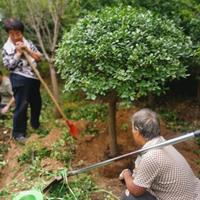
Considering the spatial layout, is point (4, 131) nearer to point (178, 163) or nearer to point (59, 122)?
point (59, 122)

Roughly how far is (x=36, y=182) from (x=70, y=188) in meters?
0.46

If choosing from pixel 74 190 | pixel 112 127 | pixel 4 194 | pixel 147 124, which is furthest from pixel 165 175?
pixel 4 194

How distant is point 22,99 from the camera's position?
5695 mm

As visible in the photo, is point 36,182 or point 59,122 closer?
point 36,182

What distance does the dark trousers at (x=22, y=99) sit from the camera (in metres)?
5.61

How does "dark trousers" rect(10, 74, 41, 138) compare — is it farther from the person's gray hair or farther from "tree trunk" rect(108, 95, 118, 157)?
the person's gray hair

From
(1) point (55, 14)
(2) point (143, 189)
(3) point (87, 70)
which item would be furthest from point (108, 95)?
(1) point (55, 14)

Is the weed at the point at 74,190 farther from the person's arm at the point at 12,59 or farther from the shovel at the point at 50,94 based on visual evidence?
the person's arm at the point at 12,59

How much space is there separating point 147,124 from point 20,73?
100 inches

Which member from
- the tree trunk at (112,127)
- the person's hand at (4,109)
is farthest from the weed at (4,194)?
the person's hand at (4,109)

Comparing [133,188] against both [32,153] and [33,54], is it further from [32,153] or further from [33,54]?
[33,54]

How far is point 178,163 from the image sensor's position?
3465mm

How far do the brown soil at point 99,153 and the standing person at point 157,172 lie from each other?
1217mm

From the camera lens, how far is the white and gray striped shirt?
3385mm
